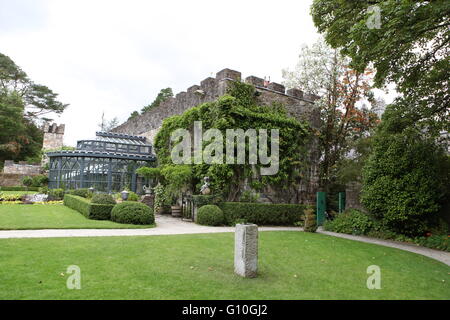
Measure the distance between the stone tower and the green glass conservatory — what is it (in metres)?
13.4

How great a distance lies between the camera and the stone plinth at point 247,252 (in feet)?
14.1

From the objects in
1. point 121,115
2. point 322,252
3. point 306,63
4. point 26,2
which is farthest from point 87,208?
point 121,115

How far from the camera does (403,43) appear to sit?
6609 millimetres

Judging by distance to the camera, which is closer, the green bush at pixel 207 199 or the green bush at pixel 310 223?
the green bush at pixel 310 223

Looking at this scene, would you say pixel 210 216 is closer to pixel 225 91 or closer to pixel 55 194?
pixel 225 91

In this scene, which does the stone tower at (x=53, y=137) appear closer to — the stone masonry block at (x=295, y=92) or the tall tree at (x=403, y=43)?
the stone masonry block at (x=295, y=92)

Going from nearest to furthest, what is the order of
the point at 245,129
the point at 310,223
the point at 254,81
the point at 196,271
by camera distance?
the point at 196,271
the point at 310,223
the point at 245,129
the point at 254,81

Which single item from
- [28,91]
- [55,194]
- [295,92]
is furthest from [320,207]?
[28,91]

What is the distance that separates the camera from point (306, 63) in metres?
14.9

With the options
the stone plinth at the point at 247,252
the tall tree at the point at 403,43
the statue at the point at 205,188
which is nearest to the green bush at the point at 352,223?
the tall tree at the point at 403,43

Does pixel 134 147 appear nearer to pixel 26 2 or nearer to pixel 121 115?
pixel 26 2

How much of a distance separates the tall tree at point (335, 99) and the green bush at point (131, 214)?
875 centimetres

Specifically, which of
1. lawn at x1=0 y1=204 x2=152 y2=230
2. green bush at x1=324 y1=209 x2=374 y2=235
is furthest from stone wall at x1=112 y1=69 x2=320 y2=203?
lawn at x1=0 y1=204 x2=152 y2=230

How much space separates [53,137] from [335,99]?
87.1 ft
